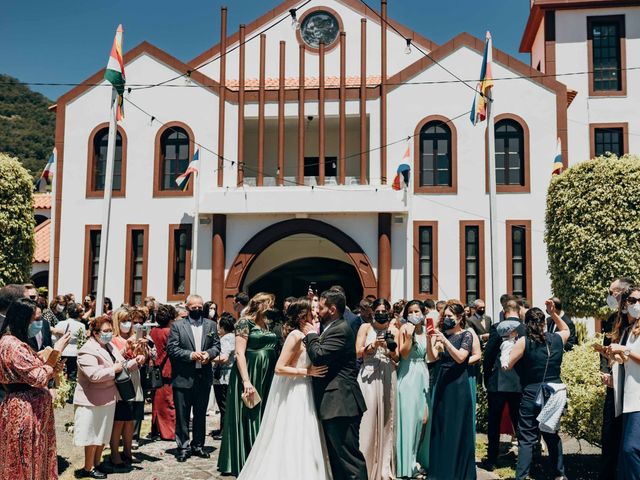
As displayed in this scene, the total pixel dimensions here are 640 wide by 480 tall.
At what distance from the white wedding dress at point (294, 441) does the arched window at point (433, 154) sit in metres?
14.4

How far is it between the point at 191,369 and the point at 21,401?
3313 mm

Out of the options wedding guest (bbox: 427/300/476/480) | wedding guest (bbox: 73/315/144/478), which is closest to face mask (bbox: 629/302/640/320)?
wedding guest (bbox: 427/300/476/480)

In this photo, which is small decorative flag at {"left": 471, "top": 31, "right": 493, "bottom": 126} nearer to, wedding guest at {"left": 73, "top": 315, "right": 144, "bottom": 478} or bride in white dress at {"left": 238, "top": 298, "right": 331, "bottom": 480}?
bride in white dress at {"left": 238, "top": 298, "right": 331, "bottom": 480}

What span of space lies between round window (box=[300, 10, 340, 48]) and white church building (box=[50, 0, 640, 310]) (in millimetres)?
47

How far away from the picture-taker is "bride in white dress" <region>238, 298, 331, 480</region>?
7016 mm

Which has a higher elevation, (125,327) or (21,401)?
(125,327)

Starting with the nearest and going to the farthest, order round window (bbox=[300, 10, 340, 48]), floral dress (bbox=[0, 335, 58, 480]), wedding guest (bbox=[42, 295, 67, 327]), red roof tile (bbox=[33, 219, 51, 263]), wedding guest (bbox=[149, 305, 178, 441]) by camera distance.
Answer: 1. floral dress (bbox=[0, 335, 58, 480])
2. wedding guest (bbox=[149, 305, 178, 441])
3. wedding guest (bbox=[42, 295, 67, 327])
4. round window (bbox=[300, 10, 340, 48])
5. red roof tile (bbox=[33, 219, 51, 263])

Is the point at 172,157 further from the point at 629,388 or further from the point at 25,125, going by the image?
the point at 25,125

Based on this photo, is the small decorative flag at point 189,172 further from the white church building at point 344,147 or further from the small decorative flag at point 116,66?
the small decorative flag at point 116,66

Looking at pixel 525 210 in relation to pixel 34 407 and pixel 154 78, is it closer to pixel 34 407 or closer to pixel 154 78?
pixel 154 78

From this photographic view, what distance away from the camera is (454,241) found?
812 inches

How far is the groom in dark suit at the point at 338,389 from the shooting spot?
6684 millimetres

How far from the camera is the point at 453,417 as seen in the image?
778 centimetres

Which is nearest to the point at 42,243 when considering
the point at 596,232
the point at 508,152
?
the point at 508,152
